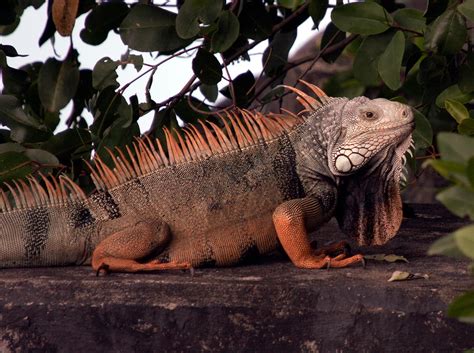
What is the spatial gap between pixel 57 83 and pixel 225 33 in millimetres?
728

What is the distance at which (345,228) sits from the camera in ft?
11.2

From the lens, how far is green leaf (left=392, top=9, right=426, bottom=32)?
11.7ft

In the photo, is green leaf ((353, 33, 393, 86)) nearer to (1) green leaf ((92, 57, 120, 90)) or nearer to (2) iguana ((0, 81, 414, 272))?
(2) iguana ((0, 81, 414, 272))

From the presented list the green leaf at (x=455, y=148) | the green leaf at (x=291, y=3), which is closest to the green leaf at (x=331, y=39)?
the green leaf at (x=291, y=3)

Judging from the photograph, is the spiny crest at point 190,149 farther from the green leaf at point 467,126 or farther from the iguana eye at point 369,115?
the green leaf at point 467,126

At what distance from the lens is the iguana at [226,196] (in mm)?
3193

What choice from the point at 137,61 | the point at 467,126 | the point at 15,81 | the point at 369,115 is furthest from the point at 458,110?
the point at 15,81

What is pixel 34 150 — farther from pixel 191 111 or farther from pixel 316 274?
pixel 316 274

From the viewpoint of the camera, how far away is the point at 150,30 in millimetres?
3678

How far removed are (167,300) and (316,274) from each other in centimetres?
52

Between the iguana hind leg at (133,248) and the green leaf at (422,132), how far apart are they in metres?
1.10

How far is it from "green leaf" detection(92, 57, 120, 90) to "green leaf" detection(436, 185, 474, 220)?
2381 millimetres

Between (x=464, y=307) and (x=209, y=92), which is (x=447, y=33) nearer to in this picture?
(x=209, y=92)

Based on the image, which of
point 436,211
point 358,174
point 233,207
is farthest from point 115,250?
point 436,211
